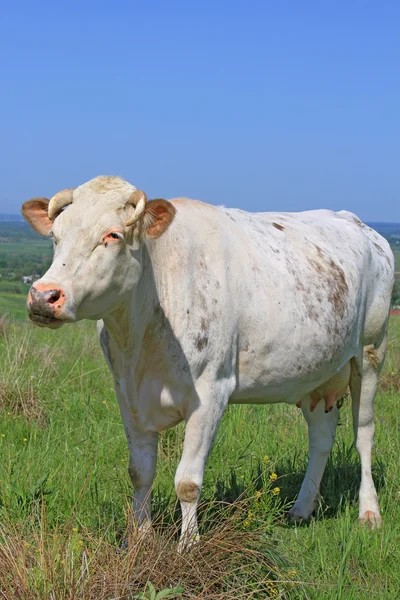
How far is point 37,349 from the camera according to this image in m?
9.48

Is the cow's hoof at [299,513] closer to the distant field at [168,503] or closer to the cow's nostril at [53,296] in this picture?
the distant field at [168,503]

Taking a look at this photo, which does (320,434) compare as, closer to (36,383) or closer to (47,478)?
(47,478)

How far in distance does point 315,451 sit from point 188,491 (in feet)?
6.20

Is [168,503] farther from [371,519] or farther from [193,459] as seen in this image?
[371,519]

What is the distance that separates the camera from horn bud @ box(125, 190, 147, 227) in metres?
4.16

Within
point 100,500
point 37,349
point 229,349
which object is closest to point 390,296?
point 229,349

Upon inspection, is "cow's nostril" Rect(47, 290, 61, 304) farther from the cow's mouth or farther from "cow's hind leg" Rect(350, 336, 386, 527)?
Result: "cow's hind leg" Rect(350, 336, 386, 527)

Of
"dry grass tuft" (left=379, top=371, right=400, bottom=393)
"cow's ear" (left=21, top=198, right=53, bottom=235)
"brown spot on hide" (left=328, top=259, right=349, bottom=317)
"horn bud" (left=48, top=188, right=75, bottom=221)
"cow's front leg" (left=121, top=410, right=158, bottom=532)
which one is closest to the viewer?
"horn bud" (left=48, top=188, right=75, bottom=221)

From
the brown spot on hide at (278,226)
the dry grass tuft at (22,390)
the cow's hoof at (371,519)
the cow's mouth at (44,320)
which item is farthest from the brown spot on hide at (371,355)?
the cow's mouth at (44,320)

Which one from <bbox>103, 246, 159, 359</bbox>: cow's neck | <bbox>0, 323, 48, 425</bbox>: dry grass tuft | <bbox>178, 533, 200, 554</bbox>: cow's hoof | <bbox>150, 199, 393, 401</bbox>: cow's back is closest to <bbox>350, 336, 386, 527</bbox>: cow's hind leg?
<bbox>150, 199, 393, 401</bbox>: cow's back

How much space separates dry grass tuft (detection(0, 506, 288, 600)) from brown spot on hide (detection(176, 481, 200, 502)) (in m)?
0.53

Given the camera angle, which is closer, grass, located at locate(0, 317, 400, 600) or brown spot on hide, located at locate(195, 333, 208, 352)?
grass, located at locate(0, 317, 400, 600)

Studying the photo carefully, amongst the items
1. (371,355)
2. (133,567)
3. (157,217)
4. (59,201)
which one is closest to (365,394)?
(371,355)

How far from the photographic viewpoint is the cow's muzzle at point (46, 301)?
3.81m
